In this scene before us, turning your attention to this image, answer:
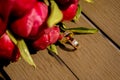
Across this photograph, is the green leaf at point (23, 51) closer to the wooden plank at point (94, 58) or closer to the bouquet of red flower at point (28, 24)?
the bouquet of red flower at point (28, 24)

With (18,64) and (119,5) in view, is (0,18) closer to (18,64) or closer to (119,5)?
(18,64)

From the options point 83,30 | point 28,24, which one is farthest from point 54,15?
point 83,30

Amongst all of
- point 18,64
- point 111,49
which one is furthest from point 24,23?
point 111,49

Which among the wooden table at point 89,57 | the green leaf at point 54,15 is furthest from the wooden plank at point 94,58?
the green leaf at point 54,15

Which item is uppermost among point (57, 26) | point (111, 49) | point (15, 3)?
point (15, 3)

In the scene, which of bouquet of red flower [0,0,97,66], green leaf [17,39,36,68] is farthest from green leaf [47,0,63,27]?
green leaf [17,39,36,68]

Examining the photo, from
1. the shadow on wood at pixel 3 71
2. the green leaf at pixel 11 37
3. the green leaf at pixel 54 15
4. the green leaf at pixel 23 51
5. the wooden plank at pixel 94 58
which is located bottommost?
the wooden plank at pixel 94 58

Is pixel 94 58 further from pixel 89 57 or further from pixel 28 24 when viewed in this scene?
pixel 28 24
